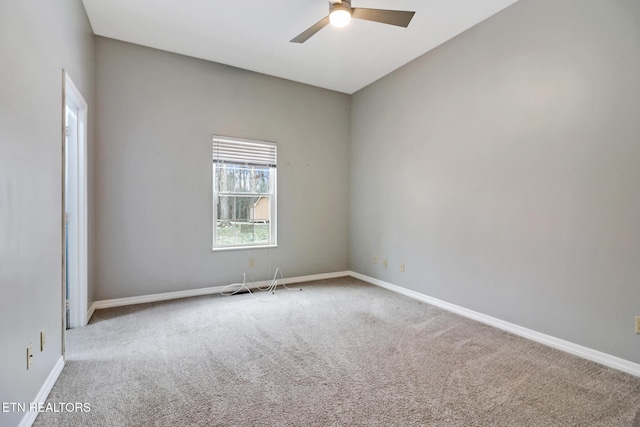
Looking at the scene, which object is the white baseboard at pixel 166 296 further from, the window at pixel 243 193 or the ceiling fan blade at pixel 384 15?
the ceiling fan blade at pixel 384 15

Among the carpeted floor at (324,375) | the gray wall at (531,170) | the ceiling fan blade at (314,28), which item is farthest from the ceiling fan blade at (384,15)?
the carpeted floor at (324,375)

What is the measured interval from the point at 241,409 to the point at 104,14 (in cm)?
376

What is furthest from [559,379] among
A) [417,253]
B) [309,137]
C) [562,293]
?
[309,137]

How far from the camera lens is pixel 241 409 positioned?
5.84 feet

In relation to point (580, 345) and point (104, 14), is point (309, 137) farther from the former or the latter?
point (580, 345)

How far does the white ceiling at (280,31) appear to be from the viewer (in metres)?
2.87

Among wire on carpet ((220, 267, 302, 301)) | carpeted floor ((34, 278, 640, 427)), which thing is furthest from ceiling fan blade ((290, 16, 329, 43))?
wire on carpet ((220, 267, 302, 301))

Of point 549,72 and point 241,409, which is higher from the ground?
point 549,72

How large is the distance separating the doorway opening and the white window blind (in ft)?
4.79

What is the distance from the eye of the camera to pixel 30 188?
1710 millimetres

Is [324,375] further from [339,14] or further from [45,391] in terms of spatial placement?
[339,14]

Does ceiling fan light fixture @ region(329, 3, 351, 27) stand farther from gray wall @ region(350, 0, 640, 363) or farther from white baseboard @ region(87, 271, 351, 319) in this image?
white baseboard @ region(87, 271, 351, 319)

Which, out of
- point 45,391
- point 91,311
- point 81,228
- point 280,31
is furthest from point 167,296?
point 280,31

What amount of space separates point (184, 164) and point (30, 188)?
2219mm
